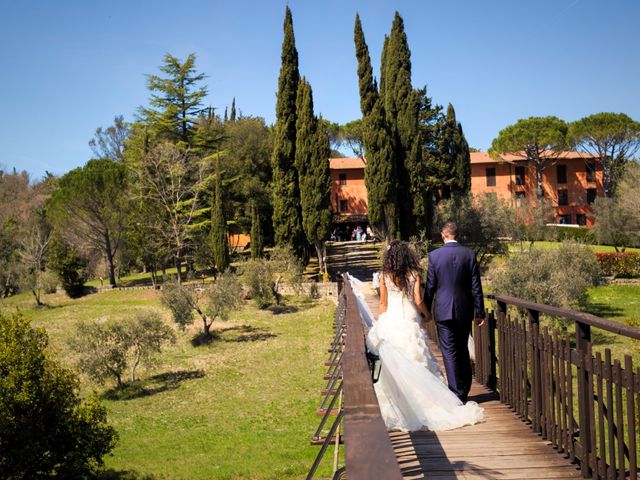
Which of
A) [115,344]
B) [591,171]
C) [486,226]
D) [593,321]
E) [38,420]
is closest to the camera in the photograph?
[593,321]

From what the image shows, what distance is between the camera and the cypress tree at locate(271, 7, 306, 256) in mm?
33281

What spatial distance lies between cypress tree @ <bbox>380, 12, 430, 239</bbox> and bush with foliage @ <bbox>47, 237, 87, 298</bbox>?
19911 millimetres

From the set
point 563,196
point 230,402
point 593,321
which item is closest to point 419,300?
point 593,321

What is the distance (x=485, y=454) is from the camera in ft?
12.2

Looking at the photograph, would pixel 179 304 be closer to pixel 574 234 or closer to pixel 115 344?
pixel 115 344

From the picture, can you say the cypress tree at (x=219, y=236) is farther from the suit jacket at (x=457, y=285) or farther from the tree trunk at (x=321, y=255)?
the suit jacket at (x=457, y=285)

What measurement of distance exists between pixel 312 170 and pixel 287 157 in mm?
2200

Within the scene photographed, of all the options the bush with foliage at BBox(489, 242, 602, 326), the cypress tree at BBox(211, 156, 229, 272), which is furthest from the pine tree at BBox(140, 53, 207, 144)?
the bush with foliage at BBox(489, 242, 602, 326)

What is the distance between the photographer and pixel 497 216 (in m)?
35.0

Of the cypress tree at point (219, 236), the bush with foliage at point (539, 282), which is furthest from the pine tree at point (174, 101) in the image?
the bush with foliage at point (539, 282)

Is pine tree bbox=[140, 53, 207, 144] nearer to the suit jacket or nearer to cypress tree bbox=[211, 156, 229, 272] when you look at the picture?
cypress tree bbox=[211, 156, 229, 272]

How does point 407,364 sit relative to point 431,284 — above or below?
below

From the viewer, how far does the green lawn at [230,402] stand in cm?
1109

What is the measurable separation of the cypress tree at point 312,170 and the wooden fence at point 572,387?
26989 millimetres
